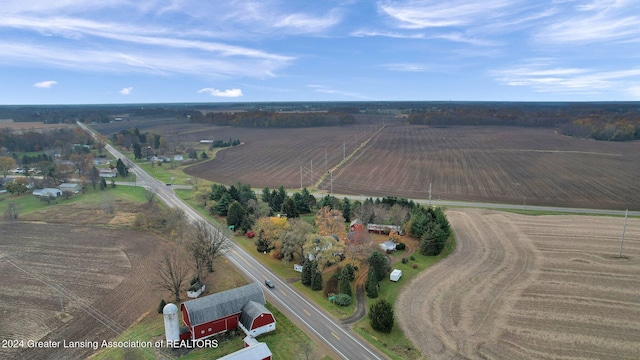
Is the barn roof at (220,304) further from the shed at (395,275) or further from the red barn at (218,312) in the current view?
the shed at (395,275)

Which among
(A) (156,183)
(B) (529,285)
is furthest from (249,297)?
(A) (156,183)

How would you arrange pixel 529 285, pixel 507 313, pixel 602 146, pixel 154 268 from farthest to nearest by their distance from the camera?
pixel 602 146 → pixel 154 268 → pixel 529 285 → pixel 507 313

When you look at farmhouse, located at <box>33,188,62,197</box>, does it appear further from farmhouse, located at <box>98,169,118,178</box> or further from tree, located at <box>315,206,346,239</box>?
tree, located at <box>315,206,346,239</box>

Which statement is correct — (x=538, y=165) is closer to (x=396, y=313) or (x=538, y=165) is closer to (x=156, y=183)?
(x=396, y=313)

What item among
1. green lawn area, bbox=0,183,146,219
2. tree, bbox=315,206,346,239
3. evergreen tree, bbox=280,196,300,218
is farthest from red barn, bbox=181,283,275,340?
green lawn area, bbox=0,183,146,219

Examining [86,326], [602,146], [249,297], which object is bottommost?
[86,326]

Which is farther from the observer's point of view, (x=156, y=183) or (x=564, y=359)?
(x=156, y=183)

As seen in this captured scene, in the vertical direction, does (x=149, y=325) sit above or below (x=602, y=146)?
below

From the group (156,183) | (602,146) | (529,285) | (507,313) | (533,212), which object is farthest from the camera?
(602,146)
